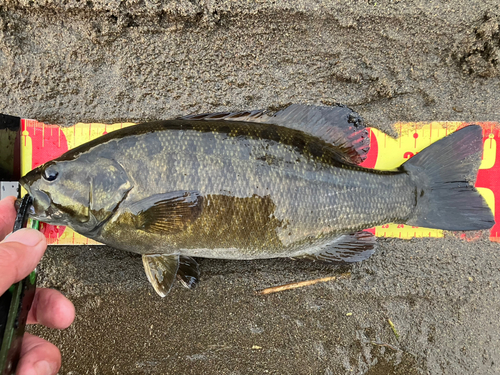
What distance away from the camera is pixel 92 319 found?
7.98 ft

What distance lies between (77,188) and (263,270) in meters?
1.34

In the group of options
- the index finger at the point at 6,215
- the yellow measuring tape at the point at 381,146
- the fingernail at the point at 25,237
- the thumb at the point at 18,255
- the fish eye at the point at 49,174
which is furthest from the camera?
the yellow measuring tape at the point at 381,146

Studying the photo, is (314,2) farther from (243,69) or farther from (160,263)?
(160,263)

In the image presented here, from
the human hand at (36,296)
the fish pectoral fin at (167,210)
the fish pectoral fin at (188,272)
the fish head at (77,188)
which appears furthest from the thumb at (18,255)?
the fish pectoral fin at (188,272)

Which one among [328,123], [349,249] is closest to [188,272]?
[349,249]

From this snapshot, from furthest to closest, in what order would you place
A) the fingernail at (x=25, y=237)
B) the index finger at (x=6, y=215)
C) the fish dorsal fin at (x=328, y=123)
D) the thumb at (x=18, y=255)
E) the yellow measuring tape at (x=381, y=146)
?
the yellow measuring tape at (x=381, y=146) < the fish dorsal fin at (x=328, y=123) < the index finger at (x=6, y=215) < the fingernail at (x=25, y=237) < the thumb at (x=18, y=255)

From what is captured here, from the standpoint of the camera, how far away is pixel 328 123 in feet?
6.94

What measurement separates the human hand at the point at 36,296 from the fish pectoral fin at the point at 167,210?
0.48 meters

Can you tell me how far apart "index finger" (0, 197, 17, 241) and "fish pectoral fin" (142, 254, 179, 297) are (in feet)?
2.63

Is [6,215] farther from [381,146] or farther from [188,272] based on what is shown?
[381,146]

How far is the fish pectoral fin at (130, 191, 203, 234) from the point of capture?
1.86m

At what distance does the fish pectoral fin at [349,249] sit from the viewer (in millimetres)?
2172

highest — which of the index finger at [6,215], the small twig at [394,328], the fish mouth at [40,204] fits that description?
the fish mouth at [40,204]

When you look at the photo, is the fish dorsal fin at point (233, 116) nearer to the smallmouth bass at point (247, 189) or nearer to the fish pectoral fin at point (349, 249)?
the smallmouth bass at point (247, 189)
